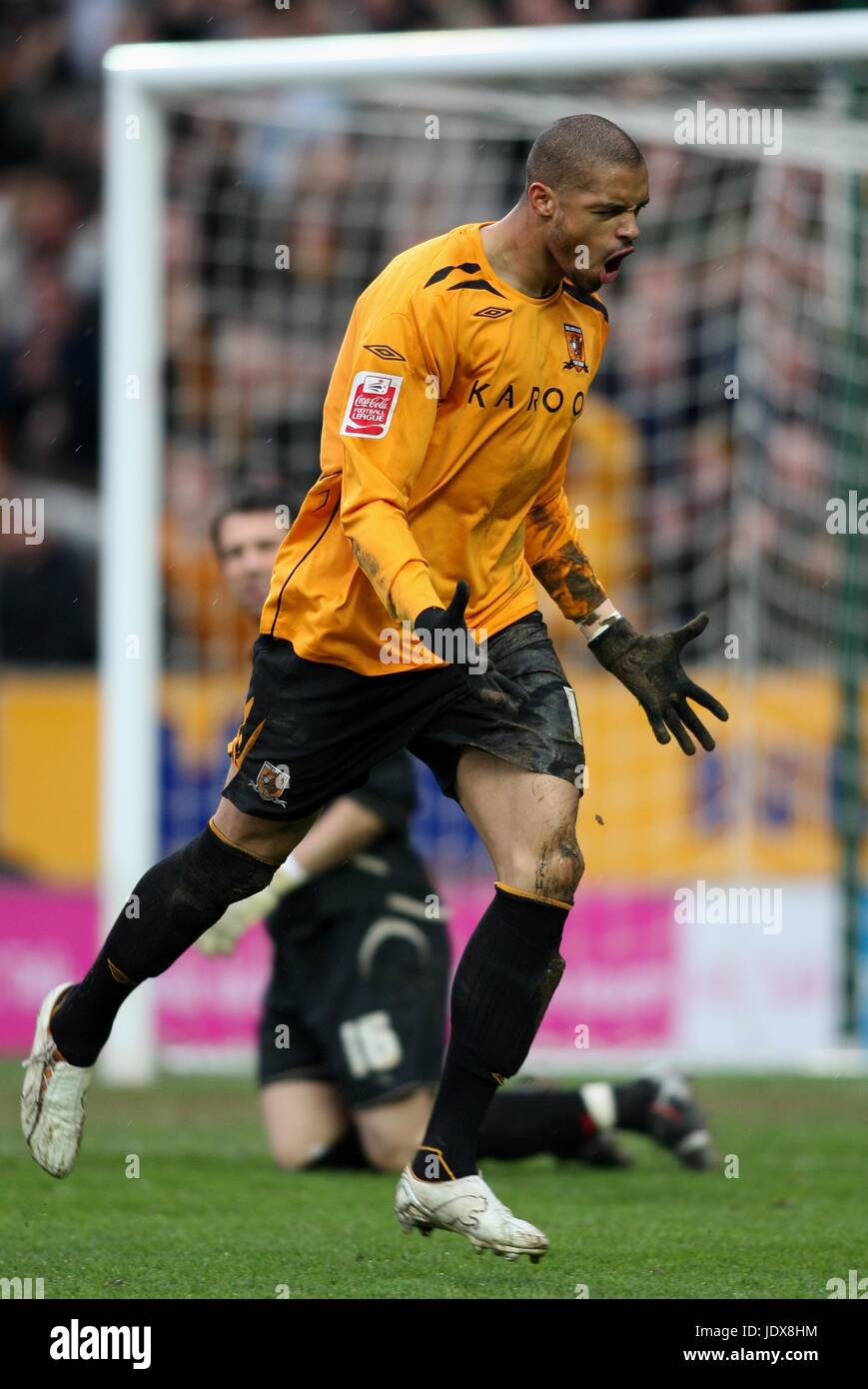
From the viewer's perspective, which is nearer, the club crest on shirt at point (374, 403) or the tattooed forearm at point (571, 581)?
the club crest on shirt at point (374, 403)

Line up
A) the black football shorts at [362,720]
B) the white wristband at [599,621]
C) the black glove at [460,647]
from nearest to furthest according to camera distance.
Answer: the black glove at [460,647]
the black football shorts at [362,720]
the white wristband at [599,621]

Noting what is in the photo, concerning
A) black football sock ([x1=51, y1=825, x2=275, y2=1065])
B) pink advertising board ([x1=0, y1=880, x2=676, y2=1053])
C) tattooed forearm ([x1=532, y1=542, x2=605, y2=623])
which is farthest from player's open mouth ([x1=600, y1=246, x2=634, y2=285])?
pink advertising board ([x1=0, y1=880, x2=676, y2=1053])

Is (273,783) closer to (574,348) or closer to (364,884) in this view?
(574,348)

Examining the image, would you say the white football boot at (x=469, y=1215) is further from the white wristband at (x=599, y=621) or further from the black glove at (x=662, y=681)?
the white wristband at (x=599, y=621)

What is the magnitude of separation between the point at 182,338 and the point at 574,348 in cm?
665

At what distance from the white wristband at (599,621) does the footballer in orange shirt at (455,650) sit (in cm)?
12

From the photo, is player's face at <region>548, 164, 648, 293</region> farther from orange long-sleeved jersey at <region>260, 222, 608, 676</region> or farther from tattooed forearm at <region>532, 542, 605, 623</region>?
tattooed forearm at <region>532, 542, 605, 623</region>

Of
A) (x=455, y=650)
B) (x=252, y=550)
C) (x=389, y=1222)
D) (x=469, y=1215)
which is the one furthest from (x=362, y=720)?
(x=252, y=550)

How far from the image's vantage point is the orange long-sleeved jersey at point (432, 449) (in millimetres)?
3834

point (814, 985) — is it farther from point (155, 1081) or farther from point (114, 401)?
point (114, 401)

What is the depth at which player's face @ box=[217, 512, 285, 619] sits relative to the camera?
5.75 meters

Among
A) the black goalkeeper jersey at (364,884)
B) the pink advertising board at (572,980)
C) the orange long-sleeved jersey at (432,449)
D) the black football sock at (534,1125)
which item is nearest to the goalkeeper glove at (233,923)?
the black goalkeeper jersey at (364,884)
